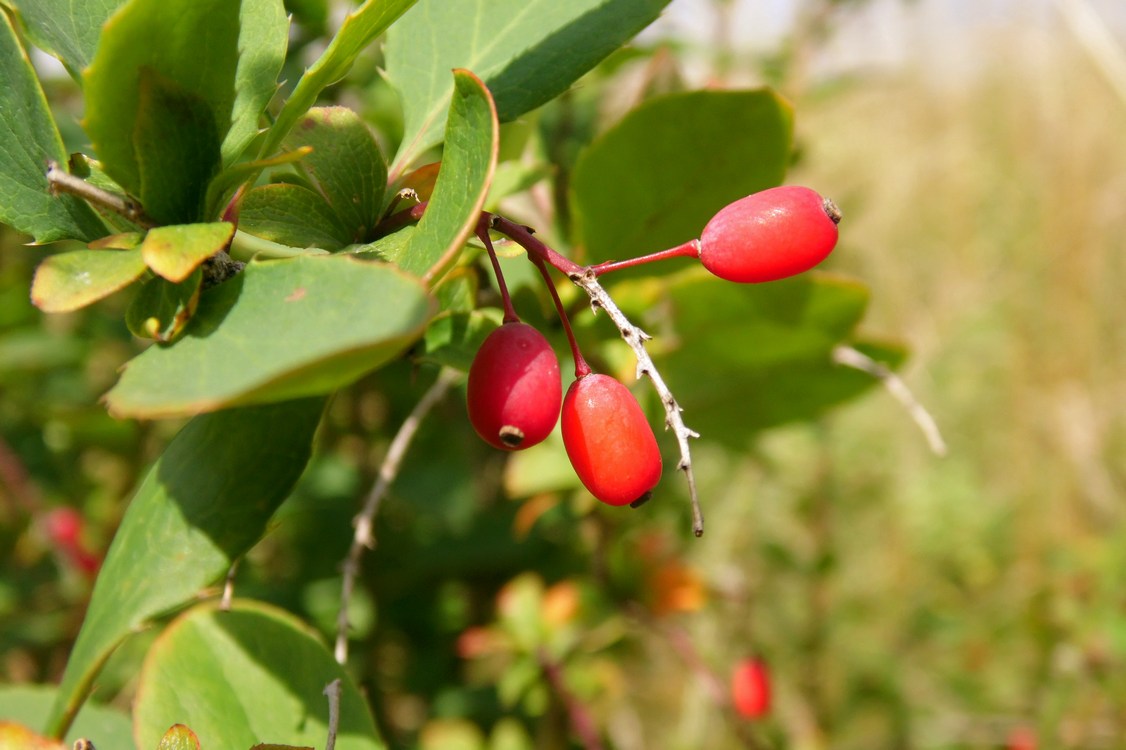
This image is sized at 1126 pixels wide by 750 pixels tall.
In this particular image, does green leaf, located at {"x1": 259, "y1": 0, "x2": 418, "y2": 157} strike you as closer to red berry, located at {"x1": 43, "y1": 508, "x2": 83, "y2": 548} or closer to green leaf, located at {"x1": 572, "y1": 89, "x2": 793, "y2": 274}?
green leaf, located at {"x1": 572, "y1": 89, "x2": 793, "y2": 274}

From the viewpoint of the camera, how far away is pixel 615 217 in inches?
32.5

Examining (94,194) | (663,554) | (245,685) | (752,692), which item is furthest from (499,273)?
(752,692)

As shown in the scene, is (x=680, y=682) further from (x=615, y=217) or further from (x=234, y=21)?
(x=234, y=21)

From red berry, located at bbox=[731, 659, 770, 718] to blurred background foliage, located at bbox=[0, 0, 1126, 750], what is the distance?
9 centimetres

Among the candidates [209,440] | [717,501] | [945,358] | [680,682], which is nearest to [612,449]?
[209,440]

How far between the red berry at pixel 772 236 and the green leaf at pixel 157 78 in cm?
29

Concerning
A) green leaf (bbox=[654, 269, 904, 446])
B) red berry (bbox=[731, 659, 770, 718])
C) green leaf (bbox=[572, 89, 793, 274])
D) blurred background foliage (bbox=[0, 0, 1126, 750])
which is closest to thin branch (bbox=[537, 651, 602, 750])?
blurred background foliage (bbox=[0, 0, 1126, 750])

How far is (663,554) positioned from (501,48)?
1.06m

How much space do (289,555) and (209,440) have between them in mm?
1246

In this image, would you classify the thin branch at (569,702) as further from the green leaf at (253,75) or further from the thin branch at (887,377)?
the green leaf at (253,75)

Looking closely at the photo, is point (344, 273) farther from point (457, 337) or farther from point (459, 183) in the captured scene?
point (457, 337)

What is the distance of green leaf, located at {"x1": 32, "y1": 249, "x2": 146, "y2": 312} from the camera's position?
0.49 m

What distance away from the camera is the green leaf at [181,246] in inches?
18.8

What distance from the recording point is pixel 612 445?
503 millimetres
